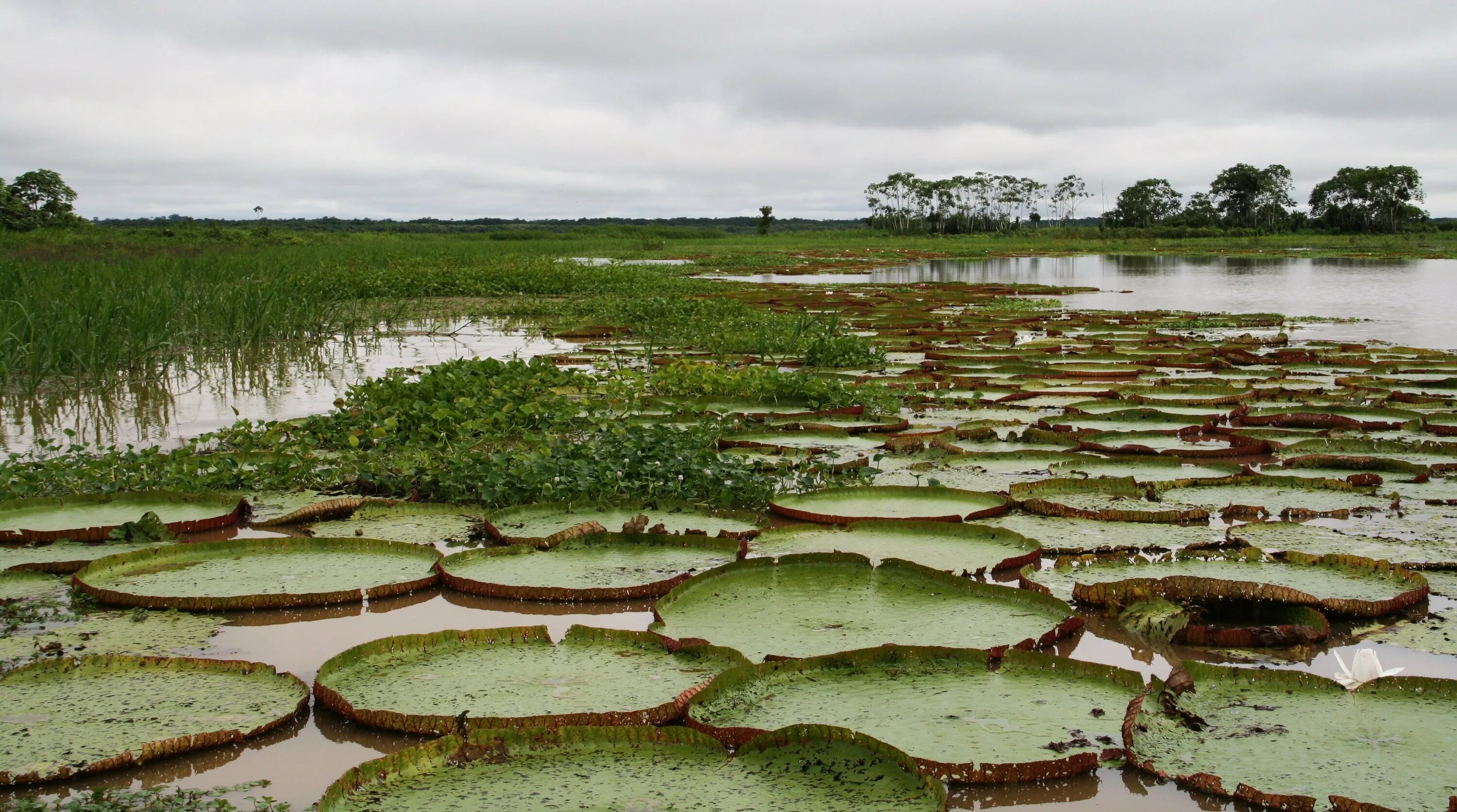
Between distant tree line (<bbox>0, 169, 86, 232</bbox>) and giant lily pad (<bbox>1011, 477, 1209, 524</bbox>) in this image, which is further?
distant tree line (<bbox>0, 169, 86, 232</bbox>)

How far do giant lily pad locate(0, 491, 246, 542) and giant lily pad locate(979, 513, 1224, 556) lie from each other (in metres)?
2.89

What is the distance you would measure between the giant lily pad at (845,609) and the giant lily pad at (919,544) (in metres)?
0.20

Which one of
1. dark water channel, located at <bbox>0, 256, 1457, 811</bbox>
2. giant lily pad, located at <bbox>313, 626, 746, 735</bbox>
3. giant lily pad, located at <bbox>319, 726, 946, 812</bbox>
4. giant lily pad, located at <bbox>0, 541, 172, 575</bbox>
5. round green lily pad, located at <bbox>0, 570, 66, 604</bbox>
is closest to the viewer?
giant lily pad, located at <bbox>319, 726, 946, 812</bbox>

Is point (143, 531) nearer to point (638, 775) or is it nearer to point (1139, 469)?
point (638, 775)

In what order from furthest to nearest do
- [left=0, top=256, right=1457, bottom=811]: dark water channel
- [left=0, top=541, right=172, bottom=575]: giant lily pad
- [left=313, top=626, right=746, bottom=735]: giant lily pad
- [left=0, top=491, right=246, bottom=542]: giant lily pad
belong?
1. [left=0, top=491, right=246, bottom=542]: giant lily pad
2. [left=0, top=541, right=172, bottom=575]: giant lily pad
3. [left=313, top=626, right=746, bottom=735]: giant lily pad
4. [left=0, top=256, right=1457, bottom=811]: dark water channel

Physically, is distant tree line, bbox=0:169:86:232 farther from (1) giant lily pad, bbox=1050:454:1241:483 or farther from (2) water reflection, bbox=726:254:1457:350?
(1) giant lily pad, bbox=1050:454:1241:483

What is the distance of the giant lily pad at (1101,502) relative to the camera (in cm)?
410

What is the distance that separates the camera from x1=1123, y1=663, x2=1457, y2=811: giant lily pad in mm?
2115

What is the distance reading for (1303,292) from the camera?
20531 millimetres

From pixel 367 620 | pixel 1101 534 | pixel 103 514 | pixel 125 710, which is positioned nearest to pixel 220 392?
pixel 103 514

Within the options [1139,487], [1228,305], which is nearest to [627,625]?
[1139,487]

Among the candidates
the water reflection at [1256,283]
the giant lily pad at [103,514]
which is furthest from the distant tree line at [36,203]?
the giant lily pad at [103,514]

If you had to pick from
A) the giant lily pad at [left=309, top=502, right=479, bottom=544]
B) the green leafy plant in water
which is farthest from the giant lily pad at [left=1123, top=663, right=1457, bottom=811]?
the green leafy plant in water

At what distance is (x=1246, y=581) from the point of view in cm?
329
